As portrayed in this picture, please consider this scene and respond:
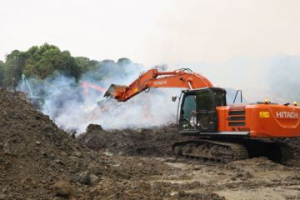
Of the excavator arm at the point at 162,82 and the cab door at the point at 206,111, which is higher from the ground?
the excavator arm at the point at 162,82

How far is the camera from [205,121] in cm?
1190

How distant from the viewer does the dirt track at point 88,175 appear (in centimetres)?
629

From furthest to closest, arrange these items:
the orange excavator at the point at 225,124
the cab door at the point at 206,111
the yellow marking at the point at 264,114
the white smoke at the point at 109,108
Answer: the white smoke at the point at 109,108 → the cab door at the point at 206,111 → the orange excavator at the point at 225,124 → the yellow marking at the point at 264,114

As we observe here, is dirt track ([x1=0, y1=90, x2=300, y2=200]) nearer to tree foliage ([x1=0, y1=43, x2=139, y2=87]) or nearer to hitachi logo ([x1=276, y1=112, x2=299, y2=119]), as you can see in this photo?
hitachi logo ([x1=276, y1=112, x2=299, y2=119])

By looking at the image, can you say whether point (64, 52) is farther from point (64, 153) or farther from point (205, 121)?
point (64, 153)

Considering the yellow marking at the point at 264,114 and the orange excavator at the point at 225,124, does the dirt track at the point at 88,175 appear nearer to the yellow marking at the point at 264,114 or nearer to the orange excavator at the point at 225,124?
the orange excavator at the point at 225,124

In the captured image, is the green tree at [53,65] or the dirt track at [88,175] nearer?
the dirt track at [88,175]

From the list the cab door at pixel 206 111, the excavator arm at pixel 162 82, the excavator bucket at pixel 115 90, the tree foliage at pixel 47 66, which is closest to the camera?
the cab door at pixel 206 111

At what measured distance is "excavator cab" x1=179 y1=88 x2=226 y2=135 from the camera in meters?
11.7

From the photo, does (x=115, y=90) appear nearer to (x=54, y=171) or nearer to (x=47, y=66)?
(x=54, y=171)

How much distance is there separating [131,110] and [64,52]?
1955cm

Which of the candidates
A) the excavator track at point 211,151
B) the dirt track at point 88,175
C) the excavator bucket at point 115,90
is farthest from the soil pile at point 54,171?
the excavator bucket at point 115,90

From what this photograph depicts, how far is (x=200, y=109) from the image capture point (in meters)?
12.0

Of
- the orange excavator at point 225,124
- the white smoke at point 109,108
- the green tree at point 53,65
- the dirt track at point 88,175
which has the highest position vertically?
the green tree at point 53,65
